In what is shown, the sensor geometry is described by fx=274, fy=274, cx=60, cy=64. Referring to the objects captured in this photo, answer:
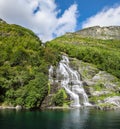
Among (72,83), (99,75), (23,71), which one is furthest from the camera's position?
(99,75)

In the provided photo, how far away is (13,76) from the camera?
129m

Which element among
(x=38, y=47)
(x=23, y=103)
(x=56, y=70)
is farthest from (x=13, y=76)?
(x=38, y=47)

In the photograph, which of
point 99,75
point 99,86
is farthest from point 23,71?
point 99,75

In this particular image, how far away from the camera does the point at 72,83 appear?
138 m

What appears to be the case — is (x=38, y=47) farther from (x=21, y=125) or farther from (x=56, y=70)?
(x=21, y=125)

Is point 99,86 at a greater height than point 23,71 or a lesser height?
lesser

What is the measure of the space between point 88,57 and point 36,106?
240 feet

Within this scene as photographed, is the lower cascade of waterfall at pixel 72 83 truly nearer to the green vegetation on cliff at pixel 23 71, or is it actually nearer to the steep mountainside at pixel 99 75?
the steep mountainside at pixel 99 75

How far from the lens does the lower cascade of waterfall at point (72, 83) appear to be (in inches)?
5001

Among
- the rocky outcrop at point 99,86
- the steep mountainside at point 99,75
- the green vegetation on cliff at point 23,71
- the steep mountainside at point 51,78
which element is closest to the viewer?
the green vegetation on cliff at point 23,71

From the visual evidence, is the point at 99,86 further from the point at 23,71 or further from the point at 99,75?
the point at 23,71

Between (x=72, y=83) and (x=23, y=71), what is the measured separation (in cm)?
2529

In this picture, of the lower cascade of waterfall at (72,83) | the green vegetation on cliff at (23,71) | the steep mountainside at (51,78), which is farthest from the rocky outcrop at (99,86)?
the green vegetation on cliff at (23,71)

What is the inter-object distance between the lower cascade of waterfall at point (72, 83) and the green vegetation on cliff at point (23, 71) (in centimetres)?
625
